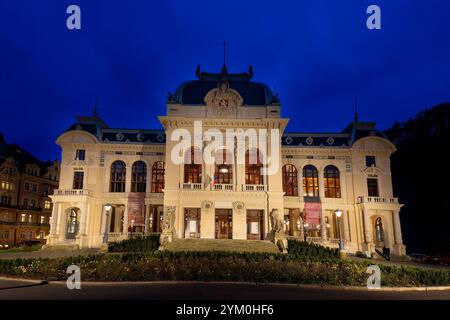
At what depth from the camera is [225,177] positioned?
3612cm

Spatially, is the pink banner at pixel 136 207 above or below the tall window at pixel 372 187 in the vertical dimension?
below

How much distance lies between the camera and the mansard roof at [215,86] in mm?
37406

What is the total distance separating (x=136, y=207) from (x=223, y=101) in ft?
53.1

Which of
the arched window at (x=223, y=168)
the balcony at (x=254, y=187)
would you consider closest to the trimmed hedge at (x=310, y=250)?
the balcony at (x=254, y=187)

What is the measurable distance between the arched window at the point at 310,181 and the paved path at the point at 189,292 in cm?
2587

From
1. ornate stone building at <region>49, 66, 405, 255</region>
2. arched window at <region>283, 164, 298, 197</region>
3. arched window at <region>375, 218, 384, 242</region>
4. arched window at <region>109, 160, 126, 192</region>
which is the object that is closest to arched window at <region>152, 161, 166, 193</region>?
ornate stone building at <region>49, 66, 405, 255</region>

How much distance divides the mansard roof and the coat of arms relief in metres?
1.13

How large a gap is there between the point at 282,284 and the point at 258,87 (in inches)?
1088

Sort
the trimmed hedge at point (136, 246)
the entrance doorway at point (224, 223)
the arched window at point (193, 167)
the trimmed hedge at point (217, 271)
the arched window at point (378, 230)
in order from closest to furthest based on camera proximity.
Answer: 1. the trimmed hedge at point (217, 271)
2. the trimmed hedge at point (136, 246)
3. the entrance doorway at point (224, 223)
4. the arched window at point (193, 167)
5. the arched window at point (378, 230)

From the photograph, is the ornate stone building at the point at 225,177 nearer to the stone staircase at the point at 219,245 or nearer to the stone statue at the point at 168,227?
the stone statue at the point at 168,227

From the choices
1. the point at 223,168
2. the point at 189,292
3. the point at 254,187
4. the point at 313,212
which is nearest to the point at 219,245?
the point at 254,187

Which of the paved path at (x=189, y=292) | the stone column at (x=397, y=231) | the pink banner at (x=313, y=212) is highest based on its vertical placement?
the pink banner at (x=313, y=212)

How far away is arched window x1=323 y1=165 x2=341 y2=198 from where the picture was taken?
40.9 metres
